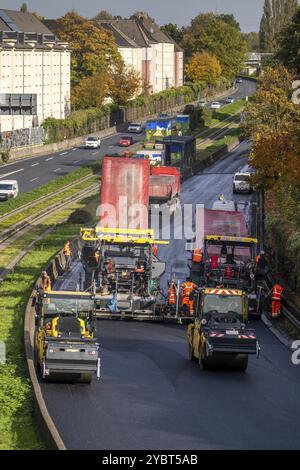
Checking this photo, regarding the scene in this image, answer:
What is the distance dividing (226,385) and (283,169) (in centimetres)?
3058

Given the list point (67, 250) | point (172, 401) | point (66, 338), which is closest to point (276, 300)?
point (172, 401)

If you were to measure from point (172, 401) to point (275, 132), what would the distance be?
4735 cm

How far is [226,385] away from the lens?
28.6 meters

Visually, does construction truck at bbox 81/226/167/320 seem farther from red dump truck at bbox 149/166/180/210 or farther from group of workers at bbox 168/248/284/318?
red dump truck at bbox 149/166/180/210

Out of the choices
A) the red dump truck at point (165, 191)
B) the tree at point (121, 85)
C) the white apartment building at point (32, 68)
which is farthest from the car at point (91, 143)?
the red dump truck at point (165, 191)

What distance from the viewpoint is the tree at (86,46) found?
156 m

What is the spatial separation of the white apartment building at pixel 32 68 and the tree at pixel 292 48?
24.3m

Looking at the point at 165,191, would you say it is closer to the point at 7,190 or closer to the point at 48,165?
the point at 7,190

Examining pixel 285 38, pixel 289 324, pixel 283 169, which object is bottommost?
pixel 289 324

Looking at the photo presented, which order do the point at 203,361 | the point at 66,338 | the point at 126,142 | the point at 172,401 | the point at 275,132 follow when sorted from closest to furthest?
the point at 172,401, the point at 66,338, the point at 203,361, the point at 275,132, the point at 126,142

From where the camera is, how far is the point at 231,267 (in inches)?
1609

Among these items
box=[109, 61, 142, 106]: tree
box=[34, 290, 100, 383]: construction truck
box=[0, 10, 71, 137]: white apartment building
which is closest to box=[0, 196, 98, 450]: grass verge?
box=[34, 290, 100, 383]: construction truck
